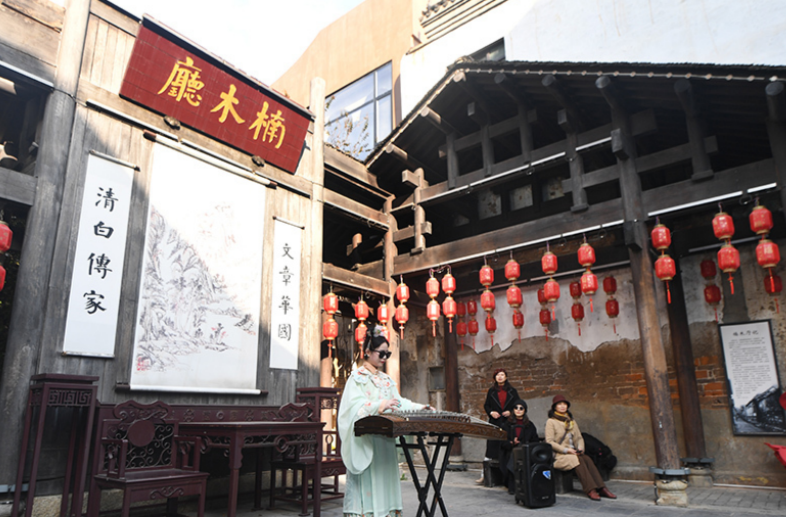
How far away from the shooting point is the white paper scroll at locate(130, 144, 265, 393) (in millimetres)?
5840

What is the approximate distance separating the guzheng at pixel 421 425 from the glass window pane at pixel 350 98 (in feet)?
34.9

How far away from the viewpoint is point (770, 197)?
613 centimetres

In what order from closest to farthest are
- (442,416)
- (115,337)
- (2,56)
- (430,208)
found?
(442,416) < (2,56) < (115,337) < (430,208)

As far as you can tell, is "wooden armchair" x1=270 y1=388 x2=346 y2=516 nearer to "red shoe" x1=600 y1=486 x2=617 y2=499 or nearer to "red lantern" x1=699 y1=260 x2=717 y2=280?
"red shoe" x1=600 y1=486 x2=617 y2=499

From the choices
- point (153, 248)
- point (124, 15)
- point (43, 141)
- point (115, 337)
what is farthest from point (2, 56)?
point (115, 337)

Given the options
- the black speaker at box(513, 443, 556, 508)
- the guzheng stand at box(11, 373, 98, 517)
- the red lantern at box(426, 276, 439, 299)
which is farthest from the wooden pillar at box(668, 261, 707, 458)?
the guzheng stand at box(11, 373, 98, 517)

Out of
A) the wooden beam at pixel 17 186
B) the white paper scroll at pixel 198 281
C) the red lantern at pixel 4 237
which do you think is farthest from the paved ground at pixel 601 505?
the wooden beam at pixel 17 186

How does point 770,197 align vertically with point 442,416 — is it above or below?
above

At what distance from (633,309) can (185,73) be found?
296 inches

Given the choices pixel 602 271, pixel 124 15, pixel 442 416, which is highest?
pixel 124 15

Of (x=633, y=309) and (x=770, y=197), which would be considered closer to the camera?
(x=770, y=197)

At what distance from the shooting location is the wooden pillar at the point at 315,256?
7.54m

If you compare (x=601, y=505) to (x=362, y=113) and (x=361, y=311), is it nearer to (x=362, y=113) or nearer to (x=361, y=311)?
(x=361, y=311)

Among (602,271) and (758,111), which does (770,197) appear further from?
(602,271)
